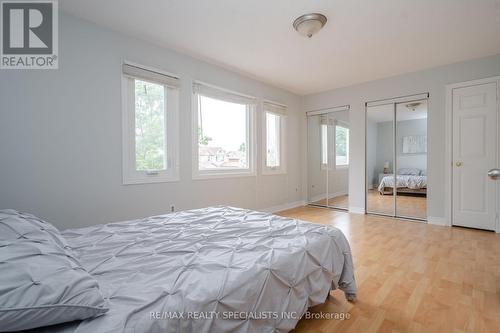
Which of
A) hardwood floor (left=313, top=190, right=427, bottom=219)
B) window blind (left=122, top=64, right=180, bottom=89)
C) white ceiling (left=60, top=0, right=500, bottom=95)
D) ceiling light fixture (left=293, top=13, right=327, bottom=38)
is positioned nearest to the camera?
white ceiling (left=60, top=0, right=500, bottom=95)

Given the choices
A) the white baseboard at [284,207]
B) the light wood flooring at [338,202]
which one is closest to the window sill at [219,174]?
the white baseboard at [284,207]

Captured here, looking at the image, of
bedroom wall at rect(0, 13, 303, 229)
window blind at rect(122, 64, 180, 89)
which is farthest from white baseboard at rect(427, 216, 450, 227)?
window blind at rect(122, 64, 180, 89)

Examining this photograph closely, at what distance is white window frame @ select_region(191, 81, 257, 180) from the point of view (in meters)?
3.61

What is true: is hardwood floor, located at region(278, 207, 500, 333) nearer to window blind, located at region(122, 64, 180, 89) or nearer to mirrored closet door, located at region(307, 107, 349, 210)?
mirrored closet door, located at region(307, 107, 349, 210)

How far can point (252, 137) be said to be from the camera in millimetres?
4520

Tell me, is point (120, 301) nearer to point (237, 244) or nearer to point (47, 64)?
point (237, 244)

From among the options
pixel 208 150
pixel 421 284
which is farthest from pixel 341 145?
pixel 421 284

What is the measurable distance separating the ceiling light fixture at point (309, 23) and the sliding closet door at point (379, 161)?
2723mm

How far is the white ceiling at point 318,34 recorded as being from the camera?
2396mm

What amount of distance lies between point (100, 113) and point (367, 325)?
3187mm

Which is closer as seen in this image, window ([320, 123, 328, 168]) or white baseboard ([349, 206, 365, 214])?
Result: white baseboard ([349, 206, 365, 214])

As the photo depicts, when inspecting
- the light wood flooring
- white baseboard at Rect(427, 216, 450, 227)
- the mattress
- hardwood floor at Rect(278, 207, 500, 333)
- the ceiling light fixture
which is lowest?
hardwood floor at Rect(278, 207, 500, 333)

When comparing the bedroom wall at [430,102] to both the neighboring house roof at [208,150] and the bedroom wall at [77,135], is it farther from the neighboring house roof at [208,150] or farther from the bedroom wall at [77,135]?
the bedroom wall at [77,135]

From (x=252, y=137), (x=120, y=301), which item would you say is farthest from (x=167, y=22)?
(x=120, y=301)
